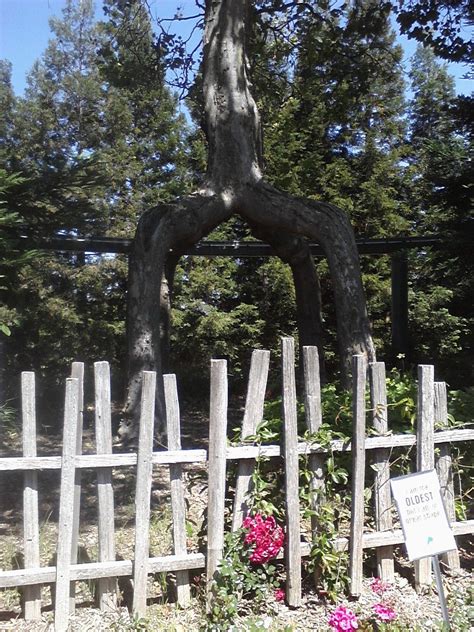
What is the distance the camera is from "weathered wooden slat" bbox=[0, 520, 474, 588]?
11.5ft

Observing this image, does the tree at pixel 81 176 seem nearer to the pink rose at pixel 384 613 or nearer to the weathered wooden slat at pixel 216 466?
the weathered wooden slat at pixel 216 466

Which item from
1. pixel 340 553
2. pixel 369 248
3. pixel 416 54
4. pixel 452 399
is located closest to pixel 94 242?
pixel 369 248

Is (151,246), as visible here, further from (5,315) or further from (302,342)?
(302,342)

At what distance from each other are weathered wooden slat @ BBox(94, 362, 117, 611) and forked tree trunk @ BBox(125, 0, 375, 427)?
2.96 metres

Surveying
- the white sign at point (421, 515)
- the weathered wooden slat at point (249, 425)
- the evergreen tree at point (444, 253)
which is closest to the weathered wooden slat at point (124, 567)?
the weathered wooden slat at point (249, 425)

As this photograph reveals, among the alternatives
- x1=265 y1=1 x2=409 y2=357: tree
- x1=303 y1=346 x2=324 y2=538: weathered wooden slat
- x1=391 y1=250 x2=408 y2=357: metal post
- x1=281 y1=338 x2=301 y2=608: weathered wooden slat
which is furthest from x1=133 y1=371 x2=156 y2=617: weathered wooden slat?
x1=265 y1=1 x2=409 y2=357: tree

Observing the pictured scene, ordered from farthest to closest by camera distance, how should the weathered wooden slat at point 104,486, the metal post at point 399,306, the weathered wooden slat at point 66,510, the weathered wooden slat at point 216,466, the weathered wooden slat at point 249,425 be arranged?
the metal post at point 399,306, the weathered wooden slat at point 249,425, the weathered wooden slat at point 216,466, the weathered wooden slat at point 104,486, the weathered wooden slat at point 66,510

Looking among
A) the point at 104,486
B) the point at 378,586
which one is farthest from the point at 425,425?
the point at 104,486

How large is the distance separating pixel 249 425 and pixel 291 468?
1.11 ft

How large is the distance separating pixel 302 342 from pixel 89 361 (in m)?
5.50

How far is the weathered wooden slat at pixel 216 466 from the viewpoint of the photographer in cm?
365

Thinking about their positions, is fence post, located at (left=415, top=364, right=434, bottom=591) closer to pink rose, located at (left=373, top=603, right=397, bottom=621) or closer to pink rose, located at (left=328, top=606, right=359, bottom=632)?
pink rose, located at (left=373, top=603, right=397, bottom=621)

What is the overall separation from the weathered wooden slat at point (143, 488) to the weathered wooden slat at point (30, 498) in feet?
1.80

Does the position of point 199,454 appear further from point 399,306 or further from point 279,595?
point 399,306
